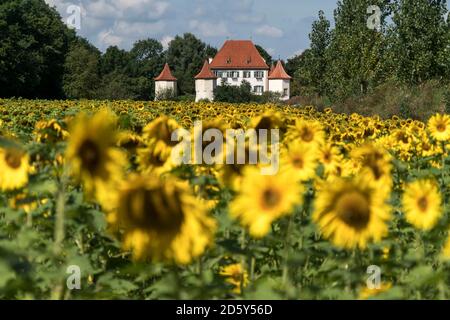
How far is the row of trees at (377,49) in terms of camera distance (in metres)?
31.2

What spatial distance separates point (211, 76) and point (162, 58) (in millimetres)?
19920

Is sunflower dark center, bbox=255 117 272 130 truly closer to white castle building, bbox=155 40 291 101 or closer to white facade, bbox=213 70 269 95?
white castle building, bbox=155 40 291 101

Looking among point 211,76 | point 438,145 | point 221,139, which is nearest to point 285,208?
point 221,139

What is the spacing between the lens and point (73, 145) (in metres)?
2.80

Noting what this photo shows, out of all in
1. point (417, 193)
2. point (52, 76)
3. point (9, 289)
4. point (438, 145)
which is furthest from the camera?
point (52, 76)

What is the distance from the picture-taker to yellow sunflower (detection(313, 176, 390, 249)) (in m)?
3.15

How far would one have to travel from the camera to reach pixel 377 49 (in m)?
37.8

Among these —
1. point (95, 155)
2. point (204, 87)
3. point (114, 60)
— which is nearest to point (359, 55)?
point (95, 155)

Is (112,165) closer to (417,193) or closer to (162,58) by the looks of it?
(417,193)

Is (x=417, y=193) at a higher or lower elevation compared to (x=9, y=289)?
higher

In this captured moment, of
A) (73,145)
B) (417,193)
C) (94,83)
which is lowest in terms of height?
(417,193)

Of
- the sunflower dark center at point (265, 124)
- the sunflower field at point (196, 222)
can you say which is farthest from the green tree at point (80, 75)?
the sunflower field at point (196, 222)

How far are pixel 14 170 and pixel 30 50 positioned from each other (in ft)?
198

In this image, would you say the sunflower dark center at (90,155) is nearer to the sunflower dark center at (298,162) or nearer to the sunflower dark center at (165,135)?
the sunflower dark center at (165,135)
